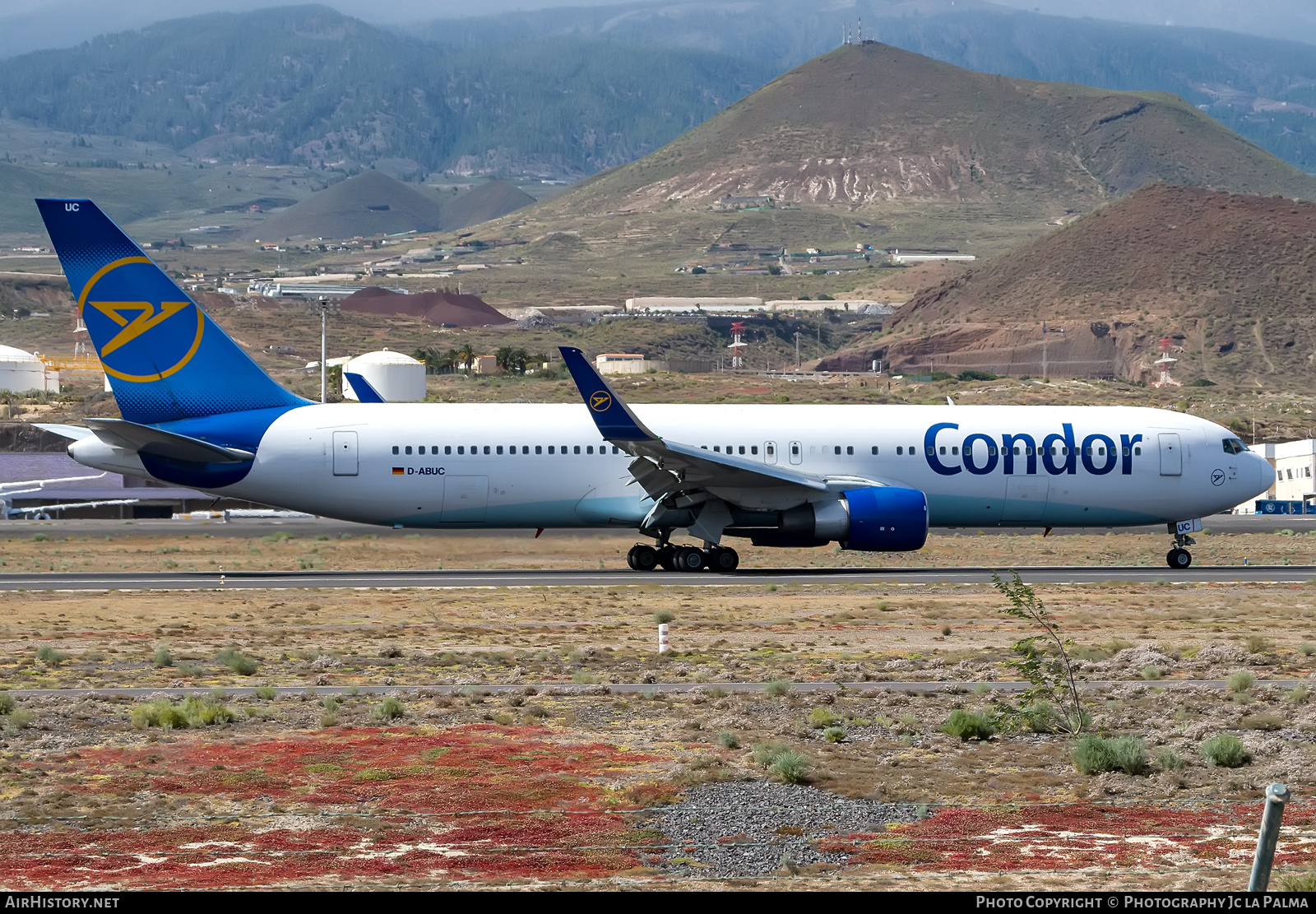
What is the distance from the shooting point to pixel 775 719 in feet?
61.8

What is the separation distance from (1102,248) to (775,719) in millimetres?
171796

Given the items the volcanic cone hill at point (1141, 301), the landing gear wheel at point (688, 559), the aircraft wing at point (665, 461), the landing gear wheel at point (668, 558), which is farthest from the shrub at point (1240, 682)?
the volcanic cone hill at point (1141, 301)

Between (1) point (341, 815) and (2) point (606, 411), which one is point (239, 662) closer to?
(1) point (341, 815)

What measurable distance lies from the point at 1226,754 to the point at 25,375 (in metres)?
123

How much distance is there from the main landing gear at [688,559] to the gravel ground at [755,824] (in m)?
23.0

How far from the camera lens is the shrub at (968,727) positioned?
1781 centimetres

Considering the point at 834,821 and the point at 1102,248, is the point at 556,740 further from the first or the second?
the point at 1102,248

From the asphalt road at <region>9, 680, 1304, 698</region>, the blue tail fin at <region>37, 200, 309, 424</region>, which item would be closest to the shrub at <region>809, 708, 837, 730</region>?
the asphalt road at <region>9, 680, 1304, 698</region>

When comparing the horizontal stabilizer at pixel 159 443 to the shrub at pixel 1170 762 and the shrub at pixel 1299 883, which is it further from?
the shrub at pixel 1299 883

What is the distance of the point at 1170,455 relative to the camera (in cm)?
4116

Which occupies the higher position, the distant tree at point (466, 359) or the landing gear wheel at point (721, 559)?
the distant tree at point (466, 359)

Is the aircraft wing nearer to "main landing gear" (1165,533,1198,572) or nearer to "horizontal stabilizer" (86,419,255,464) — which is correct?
"horizontal stabilizer" (86,419,255,464)

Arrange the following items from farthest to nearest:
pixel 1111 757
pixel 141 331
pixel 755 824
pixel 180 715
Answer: pixel 141 331 → pixel 180 715 → pixel 1111 757 → pixel 755 824

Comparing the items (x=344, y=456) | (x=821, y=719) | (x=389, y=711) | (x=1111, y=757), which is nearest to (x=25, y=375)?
(x=344, y=456)
